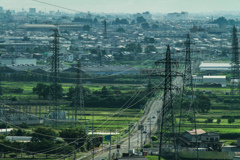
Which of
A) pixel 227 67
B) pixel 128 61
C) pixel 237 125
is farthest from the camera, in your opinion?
pixel 128 61

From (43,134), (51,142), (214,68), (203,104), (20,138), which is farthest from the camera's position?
(214,68)

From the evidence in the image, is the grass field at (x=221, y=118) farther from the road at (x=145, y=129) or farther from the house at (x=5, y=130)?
the house at (x=5, y=130)

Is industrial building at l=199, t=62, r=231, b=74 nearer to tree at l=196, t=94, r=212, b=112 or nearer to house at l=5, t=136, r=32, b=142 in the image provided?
tree at l=196, t=94, r=212, b=112

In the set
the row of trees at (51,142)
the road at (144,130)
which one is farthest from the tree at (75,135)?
the road at (144,130)

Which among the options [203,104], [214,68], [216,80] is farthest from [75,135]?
[214,68]

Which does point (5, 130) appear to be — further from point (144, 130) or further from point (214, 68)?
point (214, 68)

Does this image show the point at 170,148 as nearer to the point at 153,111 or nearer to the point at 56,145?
the point at 56,145

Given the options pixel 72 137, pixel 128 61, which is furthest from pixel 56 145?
pixel 128 61
